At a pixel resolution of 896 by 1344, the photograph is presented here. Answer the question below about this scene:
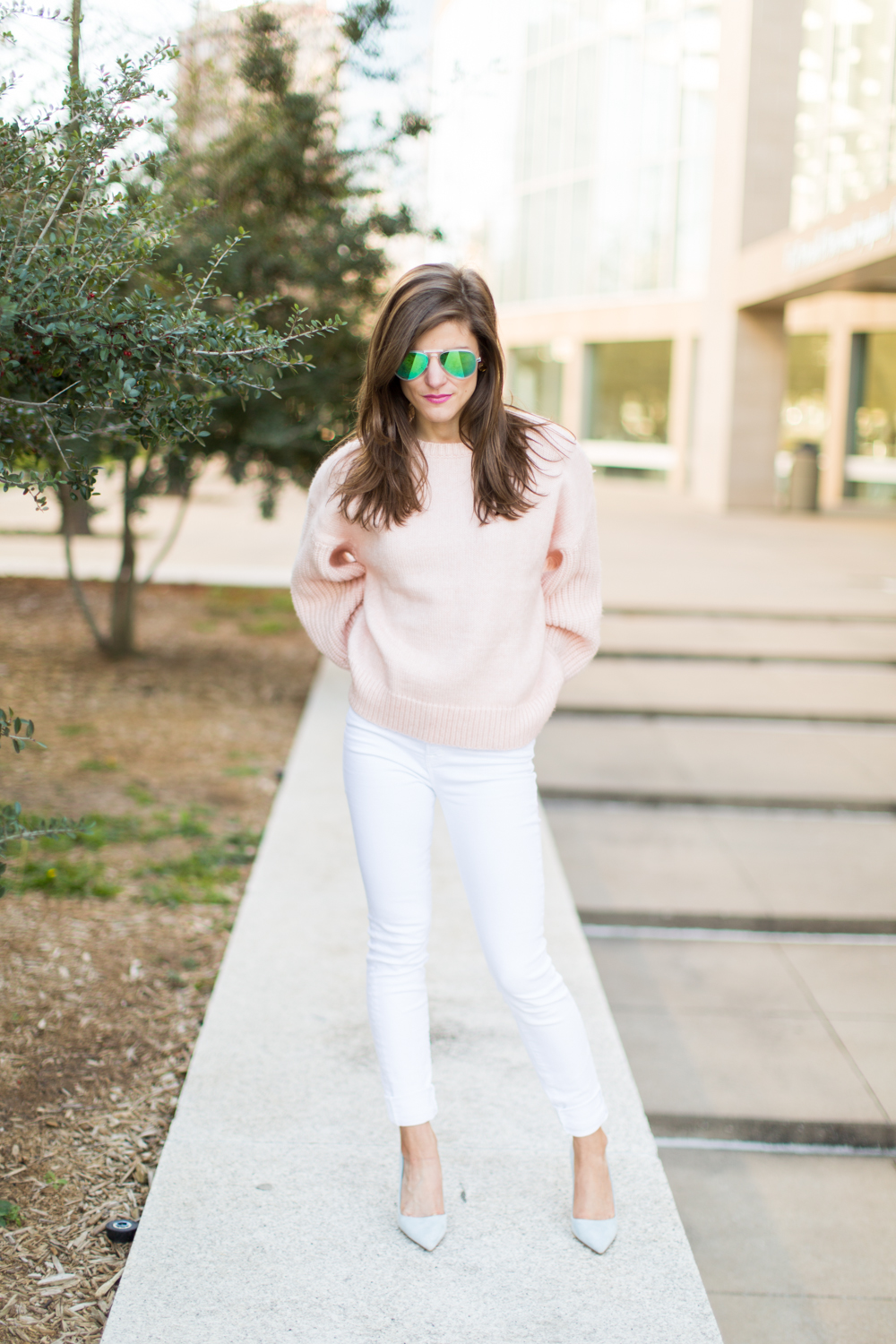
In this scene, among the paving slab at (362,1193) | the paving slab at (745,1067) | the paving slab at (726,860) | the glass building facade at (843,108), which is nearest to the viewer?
the paving slab at (362,1193)

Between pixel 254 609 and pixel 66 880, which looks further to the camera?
pixel 254 609

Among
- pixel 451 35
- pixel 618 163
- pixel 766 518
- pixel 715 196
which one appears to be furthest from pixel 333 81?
pixel 451 35

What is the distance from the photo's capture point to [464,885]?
2230 millimetres

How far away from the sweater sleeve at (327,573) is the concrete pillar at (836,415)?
20.6 meters

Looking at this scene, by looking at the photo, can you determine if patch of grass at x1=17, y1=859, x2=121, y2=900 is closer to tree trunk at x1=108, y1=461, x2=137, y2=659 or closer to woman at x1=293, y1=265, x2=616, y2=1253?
woman at x1=293, y1=265, x2=616, y2=1253

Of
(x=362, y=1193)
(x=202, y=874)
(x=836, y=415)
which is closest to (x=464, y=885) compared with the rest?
(x=362, y=1193)

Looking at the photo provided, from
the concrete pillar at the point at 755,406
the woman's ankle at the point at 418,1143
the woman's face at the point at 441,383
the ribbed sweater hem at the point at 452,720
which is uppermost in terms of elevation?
the concrete pillar at the point at 755,406

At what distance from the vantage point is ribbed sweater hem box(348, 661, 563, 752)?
7.13 ft

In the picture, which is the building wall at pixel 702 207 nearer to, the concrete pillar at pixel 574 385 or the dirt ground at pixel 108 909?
the concrete pillar at pixel 574 385

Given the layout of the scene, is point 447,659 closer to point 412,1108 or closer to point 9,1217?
point 412,1108

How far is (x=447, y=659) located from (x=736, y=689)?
567cm

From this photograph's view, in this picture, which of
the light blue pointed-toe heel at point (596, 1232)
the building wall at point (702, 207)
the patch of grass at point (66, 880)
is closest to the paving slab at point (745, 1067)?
the light blue pointed-toe heel at point (596, 1232)

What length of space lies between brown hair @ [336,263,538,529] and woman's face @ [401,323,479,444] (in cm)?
2

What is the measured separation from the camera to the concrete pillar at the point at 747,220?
18.1 meters
